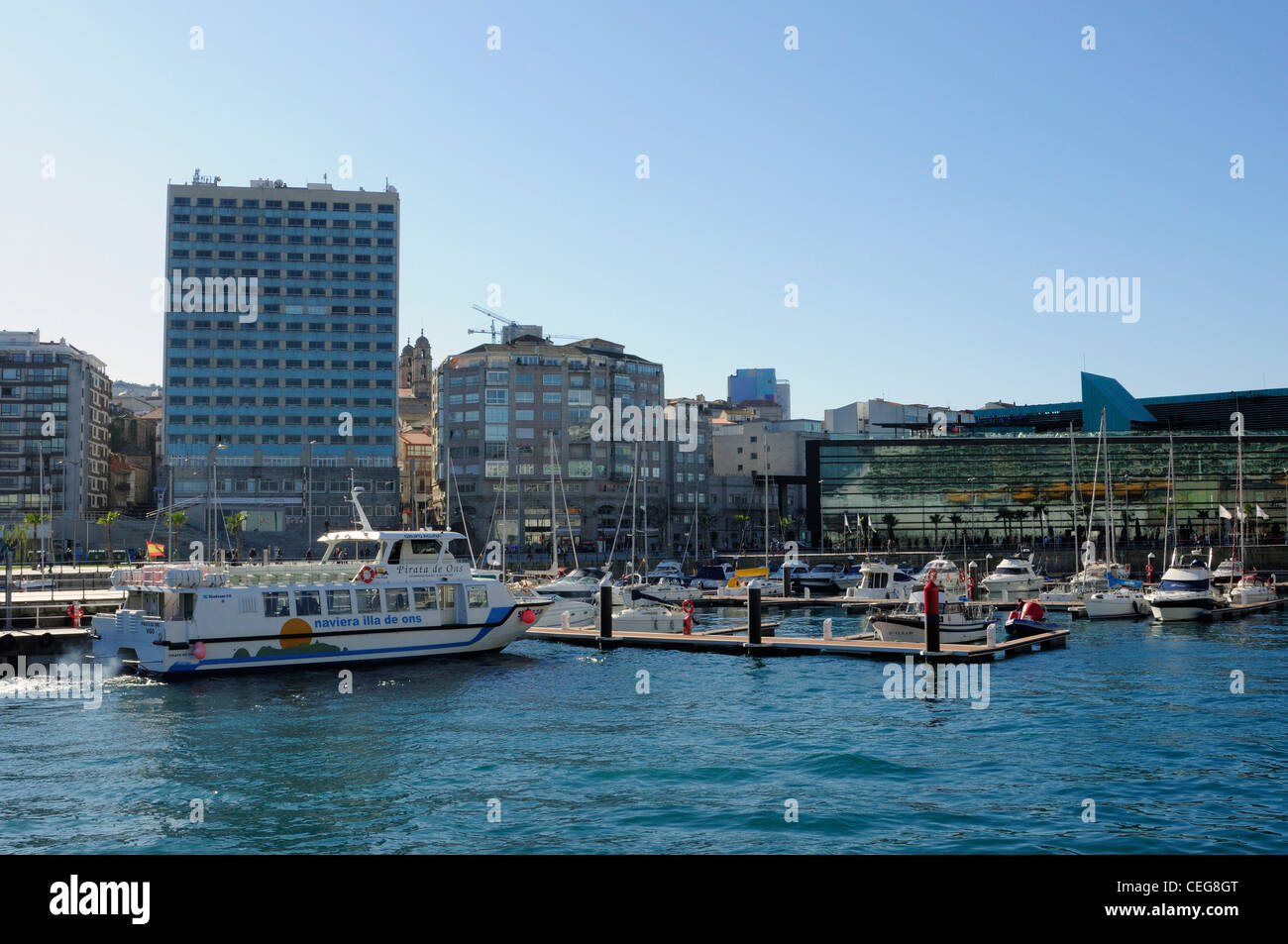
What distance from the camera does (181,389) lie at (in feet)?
519

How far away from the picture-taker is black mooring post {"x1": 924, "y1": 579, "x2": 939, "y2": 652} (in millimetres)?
47281

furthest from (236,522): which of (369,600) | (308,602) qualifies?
(308,602)

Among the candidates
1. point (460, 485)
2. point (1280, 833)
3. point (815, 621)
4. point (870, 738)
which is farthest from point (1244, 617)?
point (460, 485)

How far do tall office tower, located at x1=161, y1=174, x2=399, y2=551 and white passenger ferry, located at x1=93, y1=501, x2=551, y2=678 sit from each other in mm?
110804

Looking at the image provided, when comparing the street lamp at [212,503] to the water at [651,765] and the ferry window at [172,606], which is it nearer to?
the ferry window at [172,606]

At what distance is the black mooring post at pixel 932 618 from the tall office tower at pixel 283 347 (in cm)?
12238

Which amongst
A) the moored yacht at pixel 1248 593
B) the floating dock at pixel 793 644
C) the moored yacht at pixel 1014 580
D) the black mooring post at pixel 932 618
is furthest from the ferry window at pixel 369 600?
the moored yacht at pixel 1248 593

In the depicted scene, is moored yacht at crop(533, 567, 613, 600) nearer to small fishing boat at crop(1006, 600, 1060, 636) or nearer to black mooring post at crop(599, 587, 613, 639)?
black mooring post at crop(599, 587, 613, 639)

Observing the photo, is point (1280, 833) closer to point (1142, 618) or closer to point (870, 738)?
point (870, 738)

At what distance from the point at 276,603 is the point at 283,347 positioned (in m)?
122

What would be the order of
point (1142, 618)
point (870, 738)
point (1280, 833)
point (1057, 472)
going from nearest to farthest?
1. point (1280, 833)
2. point (870, 738)
3. point (1142, 618)
4. point (1057, 472)

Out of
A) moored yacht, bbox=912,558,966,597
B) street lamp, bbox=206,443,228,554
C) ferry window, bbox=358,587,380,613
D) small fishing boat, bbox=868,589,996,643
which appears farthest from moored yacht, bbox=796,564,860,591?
street lamp, bbox=206,443,228,554

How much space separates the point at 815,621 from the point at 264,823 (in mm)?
54148
